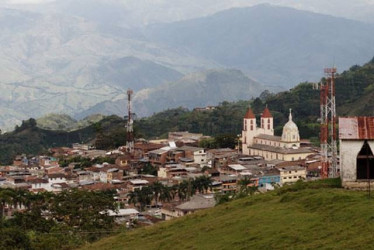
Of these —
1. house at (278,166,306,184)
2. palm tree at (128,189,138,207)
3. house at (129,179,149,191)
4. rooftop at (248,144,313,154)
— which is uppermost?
rooftop at (248,144,313,154)

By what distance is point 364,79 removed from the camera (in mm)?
119000

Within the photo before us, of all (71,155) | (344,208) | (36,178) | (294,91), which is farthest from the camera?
(294,91)


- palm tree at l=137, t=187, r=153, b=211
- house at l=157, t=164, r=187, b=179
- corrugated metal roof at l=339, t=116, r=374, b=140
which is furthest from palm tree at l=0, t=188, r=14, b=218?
corrugated metal roof at l=339, t=116, r=374, b=140

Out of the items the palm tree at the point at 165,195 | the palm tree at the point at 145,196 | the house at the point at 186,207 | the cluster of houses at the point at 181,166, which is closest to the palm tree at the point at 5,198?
the cluster of houses at the point at 181,166

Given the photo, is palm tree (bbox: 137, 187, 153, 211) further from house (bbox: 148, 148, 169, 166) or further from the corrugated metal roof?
the corrugated metal roof

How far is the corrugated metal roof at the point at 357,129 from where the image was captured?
807 inches

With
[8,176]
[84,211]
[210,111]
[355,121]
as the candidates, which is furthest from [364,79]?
[355,121]

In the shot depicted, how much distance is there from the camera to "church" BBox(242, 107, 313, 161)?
233ft

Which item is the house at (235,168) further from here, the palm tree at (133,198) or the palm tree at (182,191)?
the palm tree at (133,198)

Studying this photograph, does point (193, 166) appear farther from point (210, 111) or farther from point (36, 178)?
point (210, 111)

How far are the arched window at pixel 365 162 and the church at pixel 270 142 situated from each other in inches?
1964

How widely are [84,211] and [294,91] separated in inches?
3598

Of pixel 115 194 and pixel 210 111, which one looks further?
pixel 210 111

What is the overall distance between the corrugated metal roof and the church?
4955cm
